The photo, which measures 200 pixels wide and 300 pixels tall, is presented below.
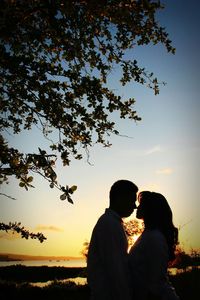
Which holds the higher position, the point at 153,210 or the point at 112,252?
the point at 153,210

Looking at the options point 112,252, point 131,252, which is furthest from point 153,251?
point 112,252

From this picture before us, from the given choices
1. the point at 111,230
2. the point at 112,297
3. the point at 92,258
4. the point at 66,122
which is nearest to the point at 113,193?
the point at 111,230

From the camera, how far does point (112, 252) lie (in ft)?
12.9

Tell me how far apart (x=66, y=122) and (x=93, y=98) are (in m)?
0.78

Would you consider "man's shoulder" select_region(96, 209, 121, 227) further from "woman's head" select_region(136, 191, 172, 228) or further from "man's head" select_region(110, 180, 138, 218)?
"woman's head" select_region(136, 191, 172, 228)

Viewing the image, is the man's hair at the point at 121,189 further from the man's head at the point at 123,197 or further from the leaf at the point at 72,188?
the leaf at the point at 72,188

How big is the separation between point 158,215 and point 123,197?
816 millimetres

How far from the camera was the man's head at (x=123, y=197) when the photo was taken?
4395mm

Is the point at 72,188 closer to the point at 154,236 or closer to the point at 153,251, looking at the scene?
the point at 154,236

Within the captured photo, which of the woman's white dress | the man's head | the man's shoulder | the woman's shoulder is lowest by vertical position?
the woman's white dress

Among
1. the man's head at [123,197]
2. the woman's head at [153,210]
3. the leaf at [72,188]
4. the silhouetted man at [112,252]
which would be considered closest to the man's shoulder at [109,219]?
the silhouetted man at [112,252]

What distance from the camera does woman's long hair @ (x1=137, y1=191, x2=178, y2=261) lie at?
16.0 feet

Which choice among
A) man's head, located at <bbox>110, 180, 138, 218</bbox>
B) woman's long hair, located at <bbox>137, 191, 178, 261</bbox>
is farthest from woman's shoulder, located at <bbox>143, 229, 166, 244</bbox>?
man's head, located at <bbox>110, 180, 138, 218</bbox>

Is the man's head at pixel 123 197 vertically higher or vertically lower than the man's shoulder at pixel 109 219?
higher
